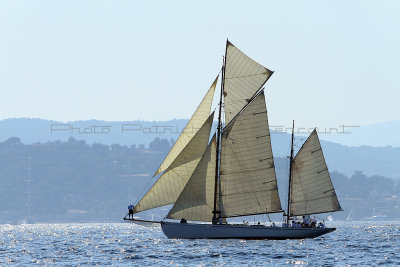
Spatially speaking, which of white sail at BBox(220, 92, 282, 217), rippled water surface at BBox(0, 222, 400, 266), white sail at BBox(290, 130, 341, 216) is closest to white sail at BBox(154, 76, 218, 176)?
white sail at BBox(220, 92, 282, 217)

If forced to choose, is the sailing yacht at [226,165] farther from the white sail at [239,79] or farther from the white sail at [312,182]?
the white sail at [312,182]

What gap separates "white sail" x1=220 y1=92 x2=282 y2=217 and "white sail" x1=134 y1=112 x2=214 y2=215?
9.24 ft

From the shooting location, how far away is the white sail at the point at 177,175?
7638cm

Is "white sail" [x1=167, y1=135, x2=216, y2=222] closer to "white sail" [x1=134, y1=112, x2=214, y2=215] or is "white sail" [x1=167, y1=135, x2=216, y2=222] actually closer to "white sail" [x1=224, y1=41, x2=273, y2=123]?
"white sail" [x1=134, y1=112, x2=214, y2=215]

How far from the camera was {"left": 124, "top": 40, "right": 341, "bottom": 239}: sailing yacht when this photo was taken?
3024 inches

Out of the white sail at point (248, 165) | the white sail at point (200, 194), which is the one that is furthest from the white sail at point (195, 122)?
the white sail at point (248, 165)

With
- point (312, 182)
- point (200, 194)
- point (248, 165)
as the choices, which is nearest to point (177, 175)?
point (200, 194)

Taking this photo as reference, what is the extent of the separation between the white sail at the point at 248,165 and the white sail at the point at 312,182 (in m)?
6.26

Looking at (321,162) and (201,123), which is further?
(321,162)

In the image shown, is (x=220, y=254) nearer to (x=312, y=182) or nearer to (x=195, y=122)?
(x=195, y=122)

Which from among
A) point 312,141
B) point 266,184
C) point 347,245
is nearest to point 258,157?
point 266,184

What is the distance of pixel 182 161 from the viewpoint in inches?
3027

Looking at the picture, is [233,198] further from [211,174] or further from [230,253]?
[230,253]

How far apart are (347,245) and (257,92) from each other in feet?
61.0
